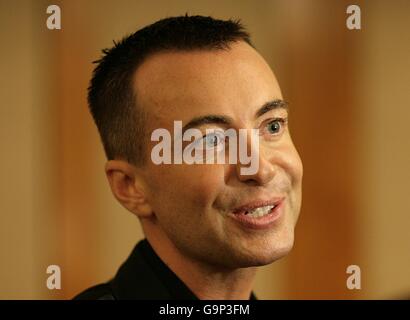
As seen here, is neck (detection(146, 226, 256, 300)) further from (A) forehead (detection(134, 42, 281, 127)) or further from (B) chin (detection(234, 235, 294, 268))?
(A) forehead (detection(134, 42, 281, 127))

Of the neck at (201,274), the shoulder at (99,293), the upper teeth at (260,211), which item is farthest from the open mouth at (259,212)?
the shoulder at (99,293)

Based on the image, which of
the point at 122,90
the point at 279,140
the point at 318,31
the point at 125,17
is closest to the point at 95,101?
the point at 122,90

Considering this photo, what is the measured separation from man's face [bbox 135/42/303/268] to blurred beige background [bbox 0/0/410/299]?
235 mm

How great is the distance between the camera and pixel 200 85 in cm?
108

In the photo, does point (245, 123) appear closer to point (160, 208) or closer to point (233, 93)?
point (233, 93)

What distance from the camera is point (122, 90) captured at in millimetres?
1140

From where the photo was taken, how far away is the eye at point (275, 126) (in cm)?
111

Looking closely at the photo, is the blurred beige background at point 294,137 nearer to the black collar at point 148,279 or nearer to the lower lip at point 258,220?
the black collar at point 148,279

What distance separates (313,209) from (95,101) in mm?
537

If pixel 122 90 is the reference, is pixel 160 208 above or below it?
below

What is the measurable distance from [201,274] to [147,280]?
10 centimetres

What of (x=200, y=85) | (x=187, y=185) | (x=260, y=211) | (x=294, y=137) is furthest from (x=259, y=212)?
(x=294, y=137)

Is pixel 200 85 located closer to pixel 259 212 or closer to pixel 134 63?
pixel 134 63
